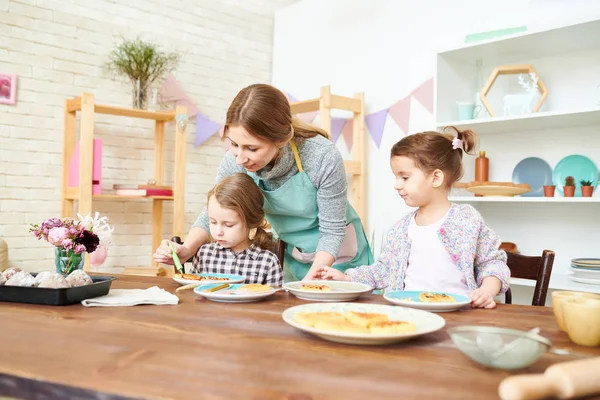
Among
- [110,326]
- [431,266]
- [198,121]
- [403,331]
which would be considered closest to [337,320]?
[403,331]

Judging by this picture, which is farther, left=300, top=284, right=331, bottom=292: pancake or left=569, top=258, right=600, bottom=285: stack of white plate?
left=569, top=258, right=600, bottom=285: stack of white plate

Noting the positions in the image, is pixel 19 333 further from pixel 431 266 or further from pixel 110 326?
pixel 431 266

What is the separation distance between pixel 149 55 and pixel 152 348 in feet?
10.4

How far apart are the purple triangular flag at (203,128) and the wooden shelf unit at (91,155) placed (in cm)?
37

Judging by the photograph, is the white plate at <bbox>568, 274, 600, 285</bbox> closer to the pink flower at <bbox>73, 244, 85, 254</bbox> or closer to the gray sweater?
the gray sweater

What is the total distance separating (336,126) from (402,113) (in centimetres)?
58

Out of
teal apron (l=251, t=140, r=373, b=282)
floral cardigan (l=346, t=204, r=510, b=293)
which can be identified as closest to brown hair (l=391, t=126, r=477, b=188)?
floral cardigan (l=346, t=204, r=510, b=293)

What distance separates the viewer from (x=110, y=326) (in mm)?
1004

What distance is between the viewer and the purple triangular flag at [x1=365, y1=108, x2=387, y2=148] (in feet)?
12.9

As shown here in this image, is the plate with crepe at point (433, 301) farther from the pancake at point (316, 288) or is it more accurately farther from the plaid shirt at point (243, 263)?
the plaid shirt at point (243, 263)

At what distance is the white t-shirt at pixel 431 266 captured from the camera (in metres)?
1.69

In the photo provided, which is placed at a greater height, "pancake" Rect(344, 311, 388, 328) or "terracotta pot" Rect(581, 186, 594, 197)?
"terracotta pot" Rect(581, 186, 594, 197)

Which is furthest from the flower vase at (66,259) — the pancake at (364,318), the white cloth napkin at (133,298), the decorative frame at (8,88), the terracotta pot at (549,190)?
the terracotta pot at (549,190)

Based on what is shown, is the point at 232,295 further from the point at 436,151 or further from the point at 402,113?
the point at 402,113
